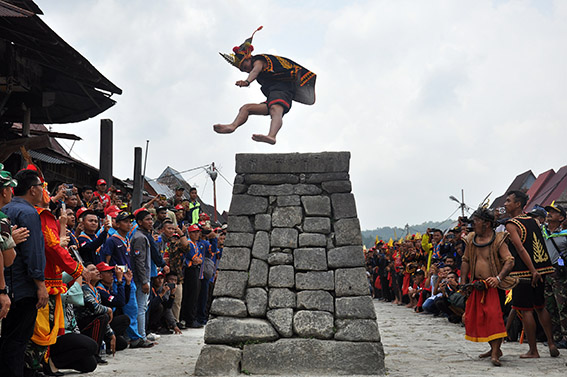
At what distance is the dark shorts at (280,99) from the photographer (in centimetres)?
754

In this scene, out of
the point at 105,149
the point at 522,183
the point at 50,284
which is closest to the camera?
the point at 50,284

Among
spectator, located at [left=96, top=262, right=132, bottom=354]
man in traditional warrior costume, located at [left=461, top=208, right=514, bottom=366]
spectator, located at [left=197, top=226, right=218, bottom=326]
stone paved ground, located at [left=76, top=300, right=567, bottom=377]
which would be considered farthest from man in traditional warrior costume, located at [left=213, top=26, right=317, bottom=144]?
spectator, located at [left=197, top=226, right=218, bottom=326]

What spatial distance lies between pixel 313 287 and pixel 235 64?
124 inches

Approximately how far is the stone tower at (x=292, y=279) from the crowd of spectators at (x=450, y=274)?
1.72 m

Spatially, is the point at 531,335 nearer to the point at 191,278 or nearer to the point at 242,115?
the point at 242,115

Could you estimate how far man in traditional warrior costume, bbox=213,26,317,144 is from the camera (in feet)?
24.3

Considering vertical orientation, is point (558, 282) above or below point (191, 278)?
below

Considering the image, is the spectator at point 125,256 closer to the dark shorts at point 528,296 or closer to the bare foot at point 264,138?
the bare foot at point 264,138

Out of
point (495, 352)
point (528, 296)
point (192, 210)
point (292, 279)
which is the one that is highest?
point (192, 210)

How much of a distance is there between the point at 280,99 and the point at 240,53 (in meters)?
0.80

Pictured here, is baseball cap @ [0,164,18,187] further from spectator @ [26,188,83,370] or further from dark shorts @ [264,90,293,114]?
dark shorts @ [264,90,293,114]

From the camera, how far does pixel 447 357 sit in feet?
24.1

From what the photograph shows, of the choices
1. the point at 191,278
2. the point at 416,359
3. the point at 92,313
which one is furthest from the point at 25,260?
the point at 191,278

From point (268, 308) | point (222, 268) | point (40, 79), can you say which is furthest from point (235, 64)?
point (40, 79)
